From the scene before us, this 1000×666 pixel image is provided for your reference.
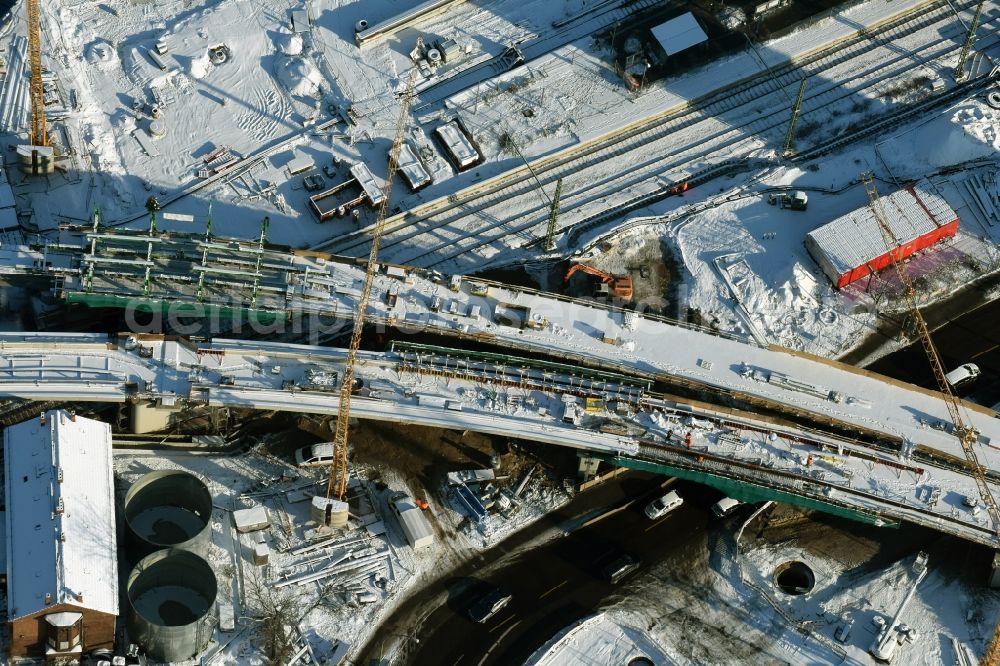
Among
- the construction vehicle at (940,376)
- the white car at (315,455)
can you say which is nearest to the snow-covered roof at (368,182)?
the white car at (315,455)

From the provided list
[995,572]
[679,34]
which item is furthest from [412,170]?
[995,572]

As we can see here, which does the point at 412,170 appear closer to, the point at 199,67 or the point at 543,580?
the point at 199,67

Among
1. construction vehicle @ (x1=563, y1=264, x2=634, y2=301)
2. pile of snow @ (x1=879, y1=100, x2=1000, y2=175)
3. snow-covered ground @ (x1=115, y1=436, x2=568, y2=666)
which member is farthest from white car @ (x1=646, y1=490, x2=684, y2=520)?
pile of snow @ (x1=879, y1=100, x2=1000, y2=175)

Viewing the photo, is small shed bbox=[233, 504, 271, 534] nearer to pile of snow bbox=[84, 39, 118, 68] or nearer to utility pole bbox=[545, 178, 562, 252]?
utility pole bbox=[545, 178, 562, 252]

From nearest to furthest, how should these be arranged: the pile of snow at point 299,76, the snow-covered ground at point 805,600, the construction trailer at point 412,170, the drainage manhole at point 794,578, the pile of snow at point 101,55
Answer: the snow-covered ground at point 805,600
the drainage manhole at point 794,578
the construction trailer at point 412,170
the pile of snow at point 299,76
the pile of snow at point 101,55

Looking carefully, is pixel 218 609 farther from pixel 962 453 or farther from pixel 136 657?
pixel 962 453

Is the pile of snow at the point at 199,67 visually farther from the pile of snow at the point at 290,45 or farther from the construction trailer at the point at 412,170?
the construction trailer at the point at 412,170
